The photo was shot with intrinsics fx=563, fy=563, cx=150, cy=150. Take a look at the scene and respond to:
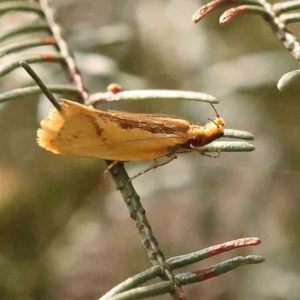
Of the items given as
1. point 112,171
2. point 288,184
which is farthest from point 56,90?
point 288,184

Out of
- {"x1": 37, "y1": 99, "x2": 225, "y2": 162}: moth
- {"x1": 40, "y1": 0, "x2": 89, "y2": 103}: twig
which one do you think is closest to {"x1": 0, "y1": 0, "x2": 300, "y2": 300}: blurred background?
{"x1": 40, "y1": 0, "x2": 89, "y2": 103}: twig

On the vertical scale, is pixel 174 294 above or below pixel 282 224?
below

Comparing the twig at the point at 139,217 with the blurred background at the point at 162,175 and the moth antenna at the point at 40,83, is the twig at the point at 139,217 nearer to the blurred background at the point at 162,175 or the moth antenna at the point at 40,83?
the moth antenna at the point at 40,83

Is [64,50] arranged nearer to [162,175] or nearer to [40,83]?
[40,83]

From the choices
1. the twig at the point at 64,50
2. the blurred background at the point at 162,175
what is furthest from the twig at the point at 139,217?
the blurred background at the point at 162,175

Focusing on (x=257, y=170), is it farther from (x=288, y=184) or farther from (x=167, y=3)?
(x=167, y=3)

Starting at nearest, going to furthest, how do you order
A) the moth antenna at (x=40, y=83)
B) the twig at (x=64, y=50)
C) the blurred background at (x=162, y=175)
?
the moth antenna at (x=40, y=83) < the twig at (x=64, y=50) < the blurred background at (x=162, y=175)
